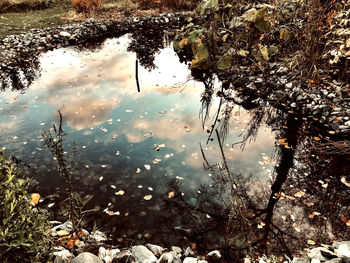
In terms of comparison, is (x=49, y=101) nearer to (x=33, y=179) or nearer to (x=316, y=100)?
(x=33, y=179)

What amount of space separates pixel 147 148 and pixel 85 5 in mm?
12182

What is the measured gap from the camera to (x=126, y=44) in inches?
416

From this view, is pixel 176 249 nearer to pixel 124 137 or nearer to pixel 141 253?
pixel 141 253

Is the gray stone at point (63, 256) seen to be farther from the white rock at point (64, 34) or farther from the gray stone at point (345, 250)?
the white rock at point (64, 34)

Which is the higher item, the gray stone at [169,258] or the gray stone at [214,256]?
the gray stone at [169,258]

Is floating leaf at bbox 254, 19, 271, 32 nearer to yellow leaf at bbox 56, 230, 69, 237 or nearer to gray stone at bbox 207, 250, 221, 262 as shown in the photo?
gray stone at bbox 207, 250, 221, 262

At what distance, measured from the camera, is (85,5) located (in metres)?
13.4

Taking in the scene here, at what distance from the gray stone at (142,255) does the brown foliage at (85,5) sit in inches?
546

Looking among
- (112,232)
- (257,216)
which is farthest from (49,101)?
(257,216)

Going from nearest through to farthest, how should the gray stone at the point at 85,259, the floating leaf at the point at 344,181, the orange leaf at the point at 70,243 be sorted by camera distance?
the gray stone at the point at 85,259, the orange leaf at the point at 70,243, the floating leaf at the point at 344,181

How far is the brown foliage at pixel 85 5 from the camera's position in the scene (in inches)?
522

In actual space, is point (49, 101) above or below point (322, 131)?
above

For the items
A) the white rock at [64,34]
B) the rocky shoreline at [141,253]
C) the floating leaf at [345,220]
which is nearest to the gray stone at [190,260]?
the rocky shoreline at [141,253]

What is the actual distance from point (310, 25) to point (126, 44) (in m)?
7.33
